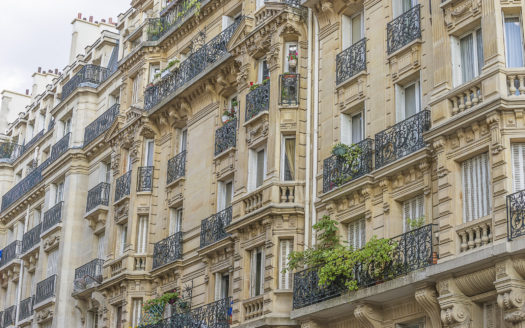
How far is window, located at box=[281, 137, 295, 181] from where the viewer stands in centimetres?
2669

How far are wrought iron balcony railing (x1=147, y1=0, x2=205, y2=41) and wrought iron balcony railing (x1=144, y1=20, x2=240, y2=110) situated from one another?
2063mm

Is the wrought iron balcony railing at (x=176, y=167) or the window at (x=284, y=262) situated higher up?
the wrought iron balcony railing at (x=176, y=167)

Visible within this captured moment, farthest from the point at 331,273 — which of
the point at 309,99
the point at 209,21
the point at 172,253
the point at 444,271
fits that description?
the point at 209,21

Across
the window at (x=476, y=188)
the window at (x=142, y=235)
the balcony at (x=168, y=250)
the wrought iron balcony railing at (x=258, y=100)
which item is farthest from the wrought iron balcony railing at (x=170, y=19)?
the window at (x=476, y=188)

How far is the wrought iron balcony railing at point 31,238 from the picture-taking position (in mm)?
43419

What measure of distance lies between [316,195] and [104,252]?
13.8 metres

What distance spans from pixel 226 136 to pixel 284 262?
19.9ft

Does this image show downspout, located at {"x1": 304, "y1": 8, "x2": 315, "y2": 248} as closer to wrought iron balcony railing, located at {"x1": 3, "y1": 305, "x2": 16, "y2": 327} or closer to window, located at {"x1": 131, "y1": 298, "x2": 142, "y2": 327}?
window, located at {"x1": 131, "y1": 298, "x2": 142, "y2": 327}

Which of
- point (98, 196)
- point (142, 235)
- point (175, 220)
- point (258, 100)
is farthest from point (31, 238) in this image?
point (258, 100)

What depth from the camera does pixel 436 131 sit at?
20.9m

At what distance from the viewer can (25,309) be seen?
42875 millimetres

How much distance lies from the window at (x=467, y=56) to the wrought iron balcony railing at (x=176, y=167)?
13.2m

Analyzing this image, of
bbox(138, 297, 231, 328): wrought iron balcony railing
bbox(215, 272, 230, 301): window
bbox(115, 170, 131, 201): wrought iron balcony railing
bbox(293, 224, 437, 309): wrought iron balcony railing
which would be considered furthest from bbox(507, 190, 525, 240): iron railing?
bbox(115, 170, 131, 201): wrought iron balcony railing

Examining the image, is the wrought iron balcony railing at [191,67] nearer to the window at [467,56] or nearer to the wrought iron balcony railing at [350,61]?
the wrought iron balcony railing at [350,61]
